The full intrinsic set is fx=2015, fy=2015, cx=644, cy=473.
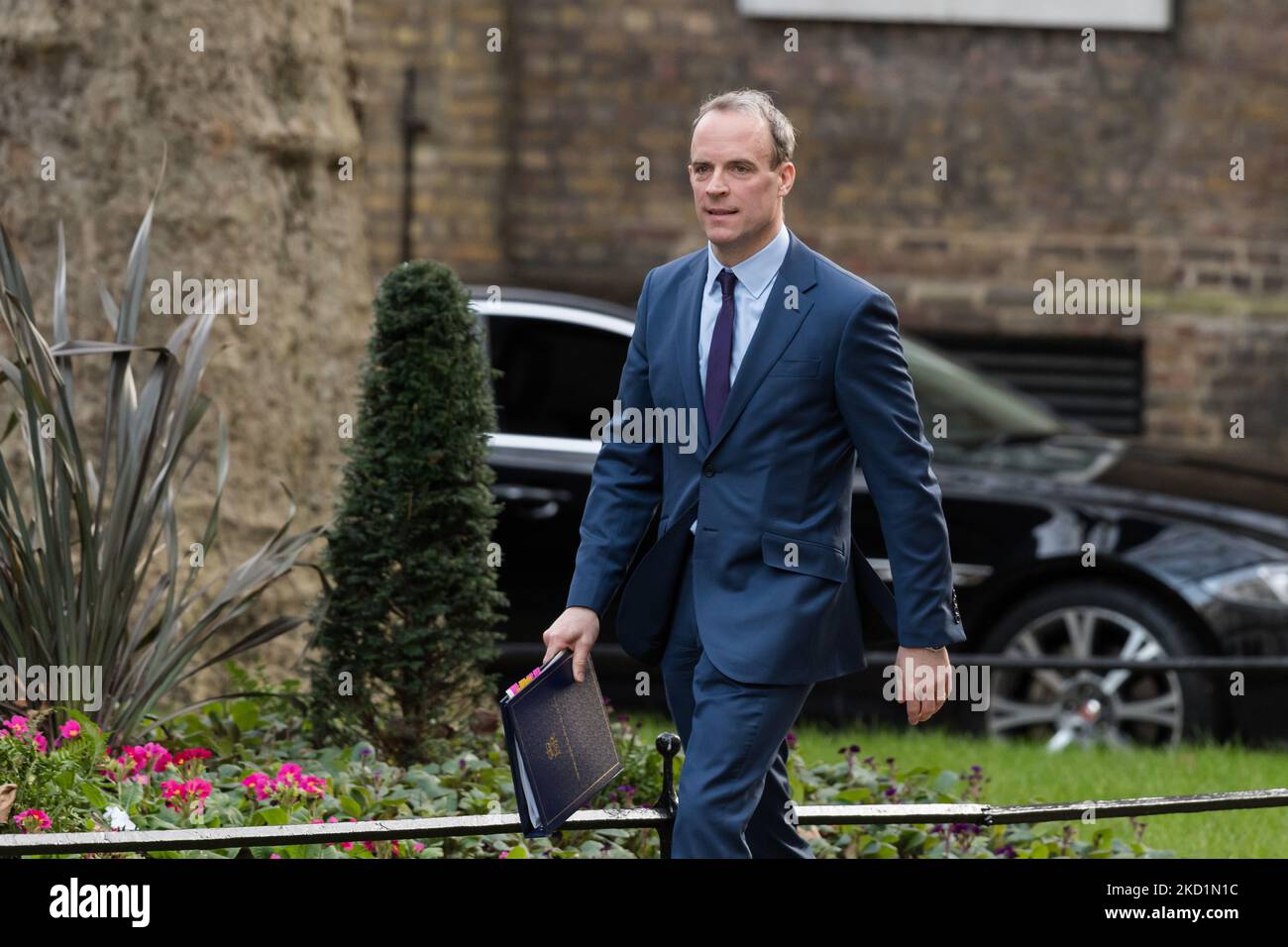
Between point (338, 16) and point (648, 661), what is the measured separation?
363 centimetres

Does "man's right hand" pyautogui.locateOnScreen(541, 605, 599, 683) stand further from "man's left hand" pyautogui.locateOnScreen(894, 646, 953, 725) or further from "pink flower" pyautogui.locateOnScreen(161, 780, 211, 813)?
"pink flower" pyautogui.locateOnScreen(161, 780, 211, 813)

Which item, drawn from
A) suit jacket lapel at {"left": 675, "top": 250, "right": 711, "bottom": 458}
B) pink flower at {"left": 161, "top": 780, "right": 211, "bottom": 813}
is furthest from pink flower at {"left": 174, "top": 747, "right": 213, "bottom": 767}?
suit jacket lapel at {"left": 675, "top": 250, "right": 711, "bottom": 458}

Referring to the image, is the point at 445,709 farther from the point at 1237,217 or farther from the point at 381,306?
the point at 1237,217

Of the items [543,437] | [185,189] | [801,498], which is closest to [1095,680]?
[543,437]

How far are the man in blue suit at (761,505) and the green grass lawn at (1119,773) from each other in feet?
6.65

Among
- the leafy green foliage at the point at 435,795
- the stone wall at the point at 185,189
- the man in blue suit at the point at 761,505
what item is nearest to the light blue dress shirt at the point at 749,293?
the man in blue suit at the point at 761,505

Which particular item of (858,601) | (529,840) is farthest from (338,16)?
(858,601)

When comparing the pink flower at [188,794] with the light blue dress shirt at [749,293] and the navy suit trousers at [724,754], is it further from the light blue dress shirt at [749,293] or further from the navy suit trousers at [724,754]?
the light blue dress shirt at [749,293]

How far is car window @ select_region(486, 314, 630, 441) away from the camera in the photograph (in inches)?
304

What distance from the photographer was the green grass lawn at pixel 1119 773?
5.61 m

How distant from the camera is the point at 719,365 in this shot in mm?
3770

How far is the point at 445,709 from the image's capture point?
5.36 metres

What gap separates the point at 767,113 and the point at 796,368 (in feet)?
1.54
